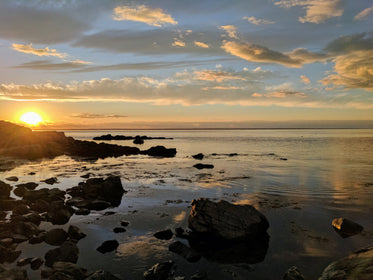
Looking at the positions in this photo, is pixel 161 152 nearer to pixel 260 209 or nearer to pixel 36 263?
pixel 260 209

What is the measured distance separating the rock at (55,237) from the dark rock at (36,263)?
1505 millimetres

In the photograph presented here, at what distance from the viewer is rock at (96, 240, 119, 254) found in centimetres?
995

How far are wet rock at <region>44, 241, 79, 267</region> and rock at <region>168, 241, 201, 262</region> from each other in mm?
3536

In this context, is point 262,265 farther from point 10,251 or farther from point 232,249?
point 10,251

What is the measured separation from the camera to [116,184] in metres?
19.7

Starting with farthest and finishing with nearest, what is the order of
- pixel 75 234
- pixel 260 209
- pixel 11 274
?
pixel 260 209 < pixel 75 234 < pixel 11 274

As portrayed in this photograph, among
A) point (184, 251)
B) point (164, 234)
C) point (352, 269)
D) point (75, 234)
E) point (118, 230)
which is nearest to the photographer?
point (352, 269)

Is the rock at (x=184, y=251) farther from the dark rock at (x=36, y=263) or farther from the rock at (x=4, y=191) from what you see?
the rock at (x=4, y=191)

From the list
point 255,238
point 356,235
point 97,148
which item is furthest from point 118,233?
point 97,148

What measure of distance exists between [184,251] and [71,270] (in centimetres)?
399

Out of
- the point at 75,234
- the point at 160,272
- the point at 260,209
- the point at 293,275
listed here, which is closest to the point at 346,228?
the point at 260,209

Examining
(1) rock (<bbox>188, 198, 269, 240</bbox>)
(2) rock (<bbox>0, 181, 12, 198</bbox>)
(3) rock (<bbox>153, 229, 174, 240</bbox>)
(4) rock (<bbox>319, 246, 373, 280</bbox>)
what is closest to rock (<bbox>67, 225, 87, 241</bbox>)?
(3) rock (<bbox>153, 229, 174, 240</bbox>)

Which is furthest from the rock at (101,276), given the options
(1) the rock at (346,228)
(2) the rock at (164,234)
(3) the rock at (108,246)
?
(1) the rock at (346,228)

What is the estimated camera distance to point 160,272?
8242 millimetres
